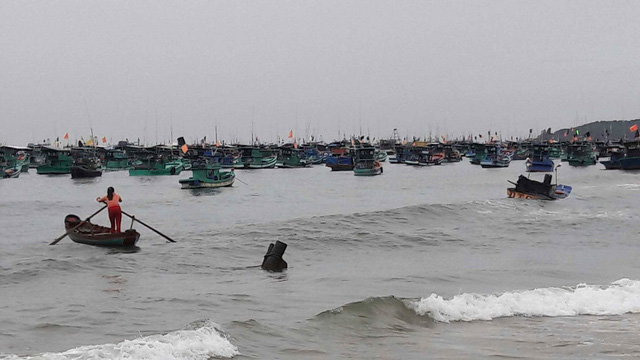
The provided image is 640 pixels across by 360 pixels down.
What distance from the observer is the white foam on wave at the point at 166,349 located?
9.73 meters

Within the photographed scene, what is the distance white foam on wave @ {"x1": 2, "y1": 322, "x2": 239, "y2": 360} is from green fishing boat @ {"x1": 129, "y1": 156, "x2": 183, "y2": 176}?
84.3 metres

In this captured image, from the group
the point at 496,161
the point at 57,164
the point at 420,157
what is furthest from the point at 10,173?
the point at 496,161

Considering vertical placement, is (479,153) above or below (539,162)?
above

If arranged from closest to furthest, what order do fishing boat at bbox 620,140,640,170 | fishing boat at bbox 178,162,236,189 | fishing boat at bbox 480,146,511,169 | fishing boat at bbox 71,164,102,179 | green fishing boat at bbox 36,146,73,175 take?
fishing boat at bbox 178,162,236,189, fishing boat at bbox 620,140,640,170, fishing boat at bbox 71,164,102,179, green fishing boat at bbox 36,146,73,175, fishing boat at bbox 480,146,511,169

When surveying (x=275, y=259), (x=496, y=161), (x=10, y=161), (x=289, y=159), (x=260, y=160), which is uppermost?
(x=10, y=161)

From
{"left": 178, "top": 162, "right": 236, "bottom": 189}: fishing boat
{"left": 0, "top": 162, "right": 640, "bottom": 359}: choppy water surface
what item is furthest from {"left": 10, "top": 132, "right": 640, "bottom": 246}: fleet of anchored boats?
{"left": 0, "top": 162, "right": 640, "bottom": 359}: choppy water surface

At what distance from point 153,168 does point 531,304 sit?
272 feet

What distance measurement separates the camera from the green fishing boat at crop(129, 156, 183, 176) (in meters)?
93.2

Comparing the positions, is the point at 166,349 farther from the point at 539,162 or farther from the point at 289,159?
the point at 289,159

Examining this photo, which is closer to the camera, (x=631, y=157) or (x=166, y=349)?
(x=166, y=349)

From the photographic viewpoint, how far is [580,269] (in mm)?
20094

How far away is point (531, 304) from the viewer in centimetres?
1463

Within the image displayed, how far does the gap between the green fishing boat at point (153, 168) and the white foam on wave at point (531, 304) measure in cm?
8174

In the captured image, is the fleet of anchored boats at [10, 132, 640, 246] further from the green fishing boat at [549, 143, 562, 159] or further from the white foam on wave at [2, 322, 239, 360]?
the white foam on wave at [2, 322, 239, 360]
